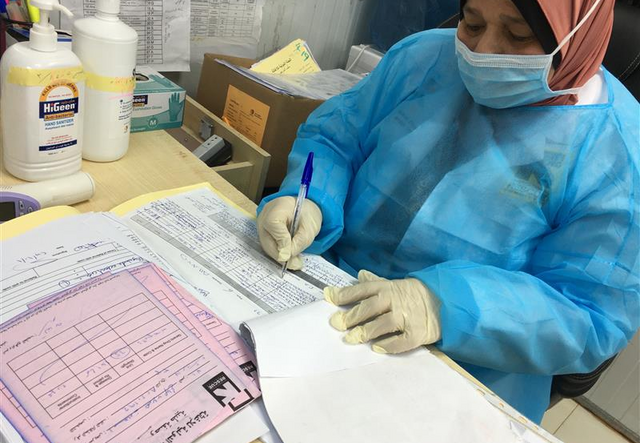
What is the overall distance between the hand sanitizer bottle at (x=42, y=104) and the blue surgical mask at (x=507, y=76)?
59cm

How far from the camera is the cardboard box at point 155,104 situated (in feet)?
3.42

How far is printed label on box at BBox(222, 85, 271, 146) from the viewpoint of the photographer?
1308 mm

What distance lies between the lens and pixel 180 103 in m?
1.14

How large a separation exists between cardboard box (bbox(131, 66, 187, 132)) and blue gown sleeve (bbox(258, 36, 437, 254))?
30 centimetres

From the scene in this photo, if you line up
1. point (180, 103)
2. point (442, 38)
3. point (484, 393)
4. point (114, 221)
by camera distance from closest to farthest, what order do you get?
1. point (484, 393)
2. point (114, 221)
3. point (442, 38)
4. point (180, 103)

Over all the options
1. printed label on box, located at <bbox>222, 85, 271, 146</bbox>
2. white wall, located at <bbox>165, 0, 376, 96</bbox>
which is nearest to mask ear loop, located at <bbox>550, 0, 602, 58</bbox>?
printed label on box, located at <bbox>222, 85, 271, 146</bbox>

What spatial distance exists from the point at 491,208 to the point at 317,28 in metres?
1.12

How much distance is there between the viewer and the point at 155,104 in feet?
3.51

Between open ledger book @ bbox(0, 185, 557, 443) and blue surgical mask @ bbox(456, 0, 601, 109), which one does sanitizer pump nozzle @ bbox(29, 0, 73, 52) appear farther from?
blue surgical mask @ bbox(456, 0, 601, 109)

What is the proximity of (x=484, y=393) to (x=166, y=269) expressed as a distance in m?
0.43

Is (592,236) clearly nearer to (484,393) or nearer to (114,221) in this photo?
(484,393)

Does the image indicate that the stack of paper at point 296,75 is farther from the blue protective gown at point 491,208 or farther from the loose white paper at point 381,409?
the loose white paper at point 381,409

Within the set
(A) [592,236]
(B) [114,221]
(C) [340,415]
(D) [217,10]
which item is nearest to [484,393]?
(C) [340,415]

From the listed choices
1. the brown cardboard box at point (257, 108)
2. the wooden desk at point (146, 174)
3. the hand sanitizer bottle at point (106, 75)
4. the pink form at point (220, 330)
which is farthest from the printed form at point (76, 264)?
the brown cardboard box at point (257, 108)
